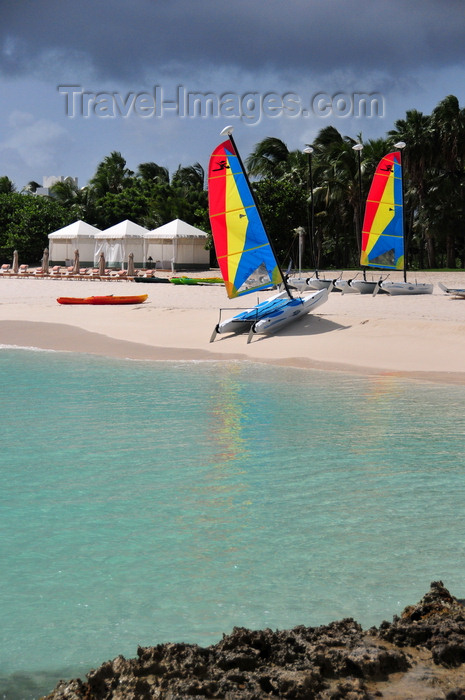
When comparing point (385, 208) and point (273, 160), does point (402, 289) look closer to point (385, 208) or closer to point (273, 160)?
point (385, 208)

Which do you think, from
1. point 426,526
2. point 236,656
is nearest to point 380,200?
point 426,526

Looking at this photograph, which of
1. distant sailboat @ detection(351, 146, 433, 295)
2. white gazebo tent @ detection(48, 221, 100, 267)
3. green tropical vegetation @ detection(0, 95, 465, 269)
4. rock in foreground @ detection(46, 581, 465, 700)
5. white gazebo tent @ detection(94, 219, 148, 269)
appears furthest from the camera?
white gazebo tent @ detection(48, 221, 100, 267)

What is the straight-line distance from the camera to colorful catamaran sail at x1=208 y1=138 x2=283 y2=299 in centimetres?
1927

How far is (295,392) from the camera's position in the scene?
13.9 metres

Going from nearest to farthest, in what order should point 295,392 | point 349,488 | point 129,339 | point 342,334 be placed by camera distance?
point 349,488
point 295,392
point 342,334
point 129,339

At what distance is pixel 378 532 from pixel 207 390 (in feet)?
25.1

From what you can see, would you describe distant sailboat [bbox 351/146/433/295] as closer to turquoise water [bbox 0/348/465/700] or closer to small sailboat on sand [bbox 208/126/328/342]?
small sailboat on sand [bbox 208/126/328/342]

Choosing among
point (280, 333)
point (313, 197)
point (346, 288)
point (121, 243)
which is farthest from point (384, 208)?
point (121, 243)

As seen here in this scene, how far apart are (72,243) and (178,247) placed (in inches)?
306

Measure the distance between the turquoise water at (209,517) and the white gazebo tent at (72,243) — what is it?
3496 centimetres

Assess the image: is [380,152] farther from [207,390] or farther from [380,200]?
[207,390]

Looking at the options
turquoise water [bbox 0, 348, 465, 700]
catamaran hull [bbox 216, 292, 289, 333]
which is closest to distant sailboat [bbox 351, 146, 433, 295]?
catamaran hull [bbox 216, 292, 289, 333]

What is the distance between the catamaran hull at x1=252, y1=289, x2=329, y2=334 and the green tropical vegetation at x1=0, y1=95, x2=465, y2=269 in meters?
13.3

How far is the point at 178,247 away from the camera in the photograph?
44.5 m
